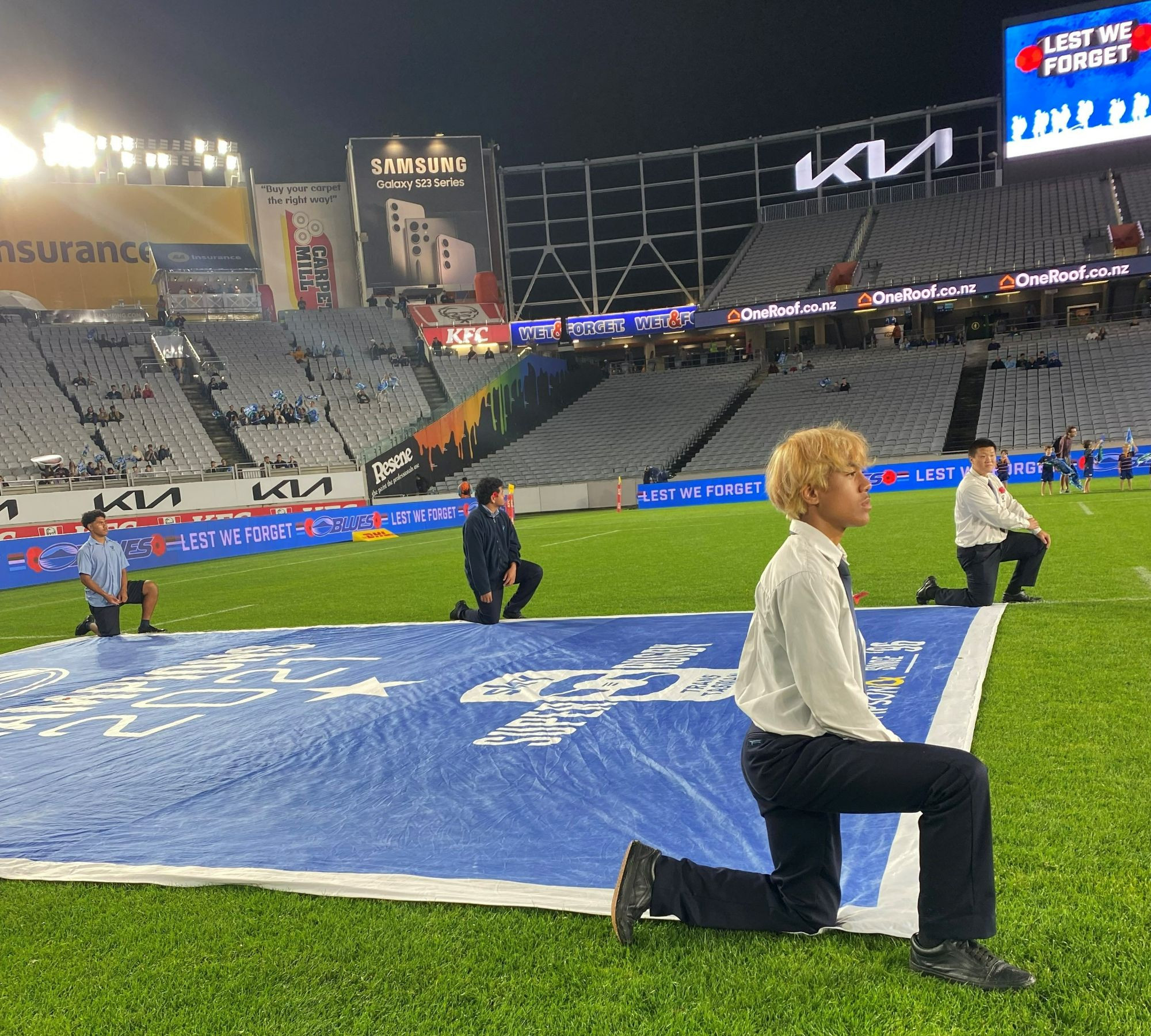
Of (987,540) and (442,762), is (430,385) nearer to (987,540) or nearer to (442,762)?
(987,540)

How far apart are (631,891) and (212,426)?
35.6m

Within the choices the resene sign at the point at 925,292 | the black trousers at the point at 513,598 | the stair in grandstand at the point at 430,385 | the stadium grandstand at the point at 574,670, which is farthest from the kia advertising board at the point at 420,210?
the black trousers at the point at 513,598

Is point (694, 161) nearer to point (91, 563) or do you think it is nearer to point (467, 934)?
point (91, 563)

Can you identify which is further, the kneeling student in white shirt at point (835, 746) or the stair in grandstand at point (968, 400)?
the stair in grandstand at point (968, 400)

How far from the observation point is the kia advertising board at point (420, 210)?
46156 millimetres

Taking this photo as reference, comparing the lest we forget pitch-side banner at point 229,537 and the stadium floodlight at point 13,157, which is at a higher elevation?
the stadium floodlight at point 13,157

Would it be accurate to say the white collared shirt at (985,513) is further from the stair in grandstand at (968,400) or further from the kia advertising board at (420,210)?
the kia advertising board at (420,210)

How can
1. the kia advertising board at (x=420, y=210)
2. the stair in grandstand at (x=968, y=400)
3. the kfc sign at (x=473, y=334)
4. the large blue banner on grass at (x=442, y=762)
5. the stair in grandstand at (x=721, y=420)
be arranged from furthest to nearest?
1. the kia advertising board at (x=420, y=210)
2. the kfc sign at (x=473, y=334)
3. the stair in grandstand at (x=721, y=420)
4. the stair in grandstand at (x=968, y=400)
5. the large blue banner on grass at (x=442, y=762)

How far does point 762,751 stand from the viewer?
264 cm

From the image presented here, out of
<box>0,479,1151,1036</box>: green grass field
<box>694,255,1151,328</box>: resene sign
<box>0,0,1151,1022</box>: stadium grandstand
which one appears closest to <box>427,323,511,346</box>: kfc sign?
<box>0,0,1151,1022</box>: stadium grandstand

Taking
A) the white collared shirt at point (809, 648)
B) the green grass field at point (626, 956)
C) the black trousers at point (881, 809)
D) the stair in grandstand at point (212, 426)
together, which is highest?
the stair in grandstand at point (212, 426)

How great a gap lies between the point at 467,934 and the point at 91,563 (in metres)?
9.17

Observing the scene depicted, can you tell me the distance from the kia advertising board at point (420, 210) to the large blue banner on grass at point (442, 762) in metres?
41.7

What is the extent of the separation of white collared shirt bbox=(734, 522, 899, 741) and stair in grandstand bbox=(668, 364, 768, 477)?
3241 cm
